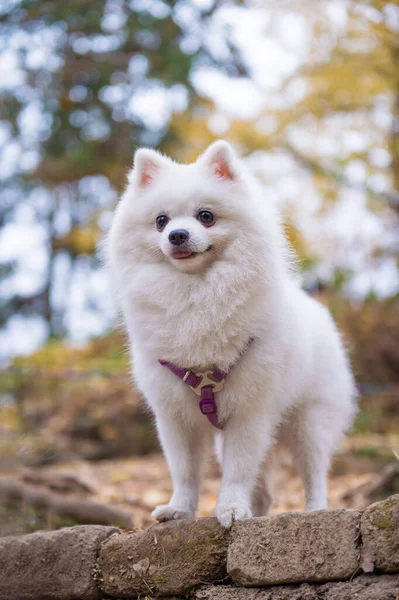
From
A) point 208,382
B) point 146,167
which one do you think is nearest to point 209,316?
point 208,382

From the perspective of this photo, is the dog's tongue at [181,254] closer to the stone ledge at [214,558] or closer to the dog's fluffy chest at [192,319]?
the dog's fluffy chest at [192,319]

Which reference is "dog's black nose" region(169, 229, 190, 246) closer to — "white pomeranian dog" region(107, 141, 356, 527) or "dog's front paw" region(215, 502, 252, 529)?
"white pomeranian dog" region(107, 141, 356, 527)

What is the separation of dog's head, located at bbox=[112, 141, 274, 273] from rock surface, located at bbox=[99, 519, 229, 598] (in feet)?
4.06

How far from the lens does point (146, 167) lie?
3801mm

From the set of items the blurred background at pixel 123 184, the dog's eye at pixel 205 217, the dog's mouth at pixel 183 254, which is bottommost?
the blurred background at pixel 123 184

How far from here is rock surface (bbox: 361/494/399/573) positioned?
105 inches

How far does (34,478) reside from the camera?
634 centimetres

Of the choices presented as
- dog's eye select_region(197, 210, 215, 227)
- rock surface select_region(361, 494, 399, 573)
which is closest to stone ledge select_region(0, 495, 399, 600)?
rock surface select_region(361, 494, 399, 573)

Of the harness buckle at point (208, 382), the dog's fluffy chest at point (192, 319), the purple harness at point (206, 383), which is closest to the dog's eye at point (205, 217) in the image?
the dog's fluffy chest at point (192, 319)

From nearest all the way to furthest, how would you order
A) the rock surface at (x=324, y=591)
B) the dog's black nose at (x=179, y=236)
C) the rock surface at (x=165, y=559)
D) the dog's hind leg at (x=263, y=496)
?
the rock surface at (x=324, y=591), the rock surface at (x=165, y=559), the dog's black nose at (x=179, y=236), the dog's hind leg at (x=263, y=496)

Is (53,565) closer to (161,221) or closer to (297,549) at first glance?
(297,549)

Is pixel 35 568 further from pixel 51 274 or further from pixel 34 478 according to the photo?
pixel 51 274

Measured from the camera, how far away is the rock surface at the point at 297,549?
109 inches

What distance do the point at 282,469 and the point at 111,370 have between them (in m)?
3.45
